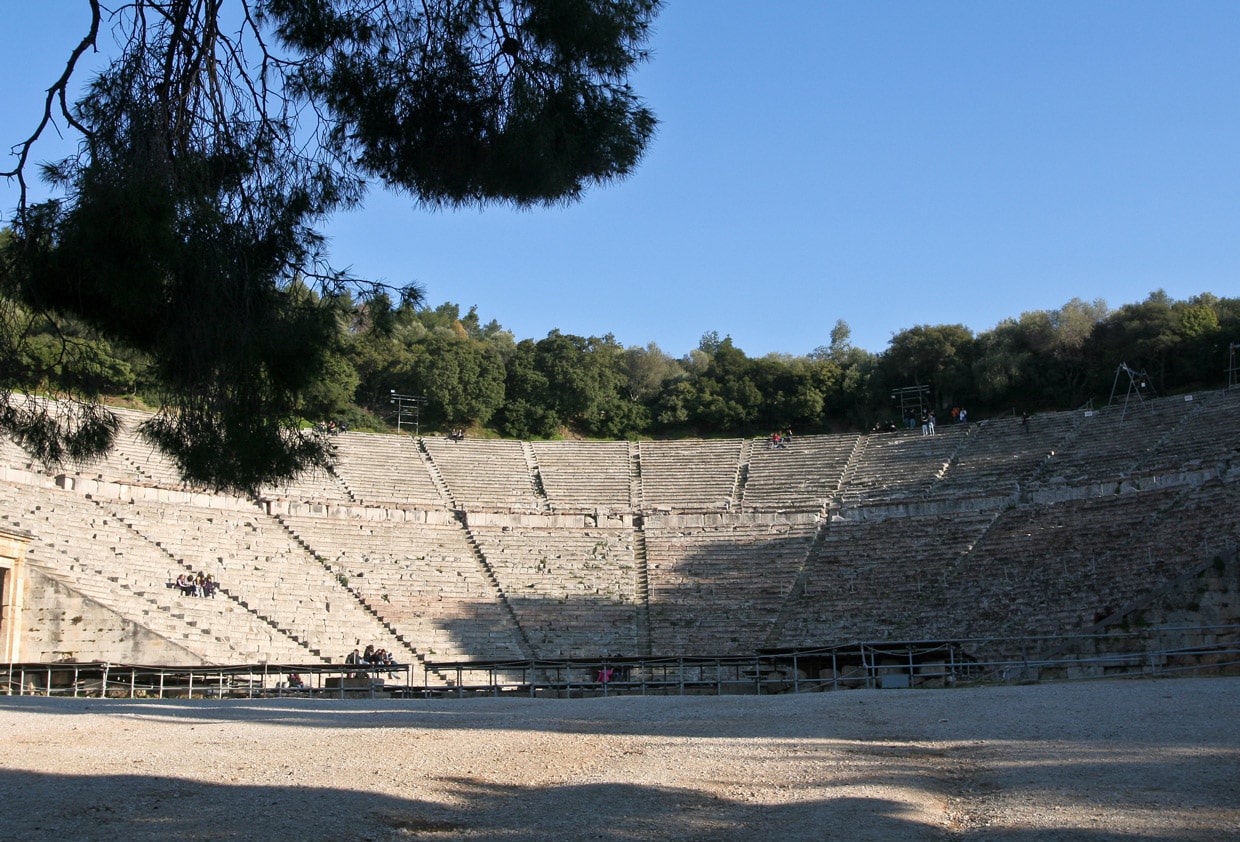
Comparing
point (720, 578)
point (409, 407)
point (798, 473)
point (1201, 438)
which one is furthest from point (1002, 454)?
point (409, 407)

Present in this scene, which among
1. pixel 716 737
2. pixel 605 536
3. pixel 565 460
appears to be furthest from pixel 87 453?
pixel 565 460

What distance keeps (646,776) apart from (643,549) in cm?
2532

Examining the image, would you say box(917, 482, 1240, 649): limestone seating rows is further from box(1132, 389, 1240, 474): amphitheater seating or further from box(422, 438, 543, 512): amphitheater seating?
box(422, 438, 543, 512): amphitheater seating

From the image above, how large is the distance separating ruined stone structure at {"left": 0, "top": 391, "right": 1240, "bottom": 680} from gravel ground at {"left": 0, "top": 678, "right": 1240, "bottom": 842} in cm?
1421

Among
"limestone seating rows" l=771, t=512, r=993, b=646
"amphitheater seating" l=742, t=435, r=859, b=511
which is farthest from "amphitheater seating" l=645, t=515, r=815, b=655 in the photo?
"amphitheater seating" l=742, t=435, r=859, b=511

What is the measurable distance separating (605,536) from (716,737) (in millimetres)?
24153

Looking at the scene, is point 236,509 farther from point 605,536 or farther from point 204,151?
point 204,151

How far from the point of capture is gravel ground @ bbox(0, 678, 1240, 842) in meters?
5.66

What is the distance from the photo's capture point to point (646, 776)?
7.01 metres

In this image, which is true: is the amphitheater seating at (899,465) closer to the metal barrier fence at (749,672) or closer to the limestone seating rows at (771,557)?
the limestone seating rows at (771,557)

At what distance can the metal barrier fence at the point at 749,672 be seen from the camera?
1858 centimetres

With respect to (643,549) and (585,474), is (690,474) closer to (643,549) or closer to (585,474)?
(585,474)

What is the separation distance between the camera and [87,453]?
8.43 m

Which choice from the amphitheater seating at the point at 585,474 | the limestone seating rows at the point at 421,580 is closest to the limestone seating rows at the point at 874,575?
the limestone seating rows at the point at 421,580
